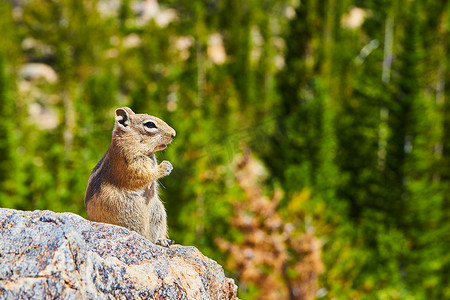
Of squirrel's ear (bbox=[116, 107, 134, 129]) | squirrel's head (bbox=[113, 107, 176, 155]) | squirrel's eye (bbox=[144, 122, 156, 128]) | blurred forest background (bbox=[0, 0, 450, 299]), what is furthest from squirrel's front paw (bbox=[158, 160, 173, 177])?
blurred forest background (bbox=[0, 0, 450, 299])

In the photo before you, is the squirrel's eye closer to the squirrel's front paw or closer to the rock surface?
the squirrel's front paw

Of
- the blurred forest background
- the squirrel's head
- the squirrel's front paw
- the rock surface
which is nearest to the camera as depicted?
the rock surface

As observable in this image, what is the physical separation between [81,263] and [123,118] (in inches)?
64.7

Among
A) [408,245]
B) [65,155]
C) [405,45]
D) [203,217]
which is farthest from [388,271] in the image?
[65,155]

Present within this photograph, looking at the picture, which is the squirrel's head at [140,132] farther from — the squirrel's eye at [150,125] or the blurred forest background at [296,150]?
the blurred forest background at [296,150]

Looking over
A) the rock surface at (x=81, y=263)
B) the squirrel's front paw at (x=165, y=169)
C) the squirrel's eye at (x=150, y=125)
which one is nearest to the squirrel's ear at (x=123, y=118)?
the squirrel's eye at (x=150, y=125)

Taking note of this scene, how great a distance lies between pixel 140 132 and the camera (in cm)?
621

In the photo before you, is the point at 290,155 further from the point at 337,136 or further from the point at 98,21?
the point at 98,21

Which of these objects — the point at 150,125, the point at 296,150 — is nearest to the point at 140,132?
the point at 150,125

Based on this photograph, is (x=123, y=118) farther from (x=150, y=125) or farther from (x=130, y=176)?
(x=130, y=176)

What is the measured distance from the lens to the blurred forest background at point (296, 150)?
2905 cm

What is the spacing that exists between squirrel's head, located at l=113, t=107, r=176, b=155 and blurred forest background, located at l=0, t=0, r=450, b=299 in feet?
57.8

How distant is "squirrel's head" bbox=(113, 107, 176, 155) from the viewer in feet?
20.2

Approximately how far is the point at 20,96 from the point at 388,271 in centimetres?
3514
